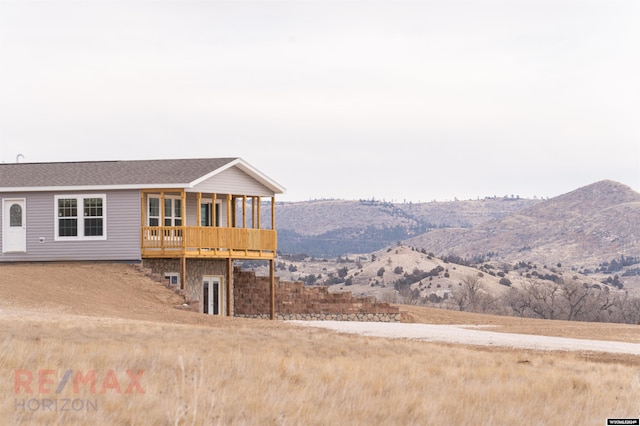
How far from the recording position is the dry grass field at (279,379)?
1385 cm

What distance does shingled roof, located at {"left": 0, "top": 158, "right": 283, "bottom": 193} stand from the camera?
3809 cm

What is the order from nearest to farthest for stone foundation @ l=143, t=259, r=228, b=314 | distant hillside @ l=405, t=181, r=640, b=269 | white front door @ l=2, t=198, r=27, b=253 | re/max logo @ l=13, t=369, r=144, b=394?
1. re/max logo @ l=13, t=369, r=144, b=394
2. white front door @ l=2, t=198, r=27, b=253
3. stone foundation @ l=143, t=259, r=228, b=314
4. distant hillside @ l=405, t=181, r=640, b=269

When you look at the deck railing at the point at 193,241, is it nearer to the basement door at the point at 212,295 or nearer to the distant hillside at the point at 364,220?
the basement door at the point at 212,295

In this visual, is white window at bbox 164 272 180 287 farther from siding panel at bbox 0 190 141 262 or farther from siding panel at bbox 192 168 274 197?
siding panel at bbox 192 168 274 197

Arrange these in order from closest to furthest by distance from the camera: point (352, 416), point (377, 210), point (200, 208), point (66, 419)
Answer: point (66, 419) < point (352, 416) < point (200, 208) < point (377, 210)

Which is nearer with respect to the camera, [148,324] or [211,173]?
[148,324]

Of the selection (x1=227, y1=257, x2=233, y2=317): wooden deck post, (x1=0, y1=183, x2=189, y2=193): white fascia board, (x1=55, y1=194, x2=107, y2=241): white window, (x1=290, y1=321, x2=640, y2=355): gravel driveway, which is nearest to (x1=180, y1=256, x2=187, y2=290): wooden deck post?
(x1=227, y1=257, x2=233, y2=317): wooden deck post

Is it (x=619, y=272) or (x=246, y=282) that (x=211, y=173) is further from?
(x=619, y=272)

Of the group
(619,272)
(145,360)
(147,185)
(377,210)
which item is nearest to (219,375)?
(145,360)

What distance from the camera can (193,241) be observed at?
37938 mm

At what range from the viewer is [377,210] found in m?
175

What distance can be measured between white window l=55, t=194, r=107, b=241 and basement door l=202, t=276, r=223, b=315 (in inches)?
190

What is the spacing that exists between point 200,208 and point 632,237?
9683 cm

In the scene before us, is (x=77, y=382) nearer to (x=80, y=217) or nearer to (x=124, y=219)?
(x=124, y=219)
